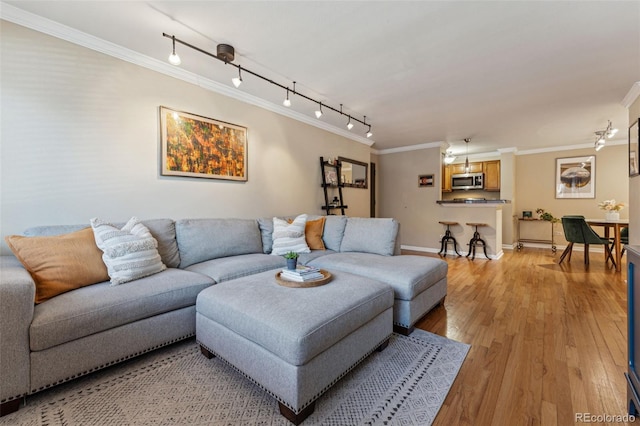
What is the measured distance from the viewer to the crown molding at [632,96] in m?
3.08

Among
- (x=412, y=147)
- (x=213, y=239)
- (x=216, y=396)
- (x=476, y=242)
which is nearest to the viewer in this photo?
(x=216, y=396)

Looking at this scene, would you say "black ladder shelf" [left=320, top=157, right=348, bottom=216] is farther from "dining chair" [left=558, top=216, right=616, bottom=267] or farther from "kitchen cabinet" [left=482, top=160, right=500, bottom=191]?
"kitchen cabinet" [left=482, top=160, right=500, bottom=191]

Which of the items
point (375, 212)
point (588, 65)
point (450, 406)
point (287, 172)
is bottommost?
point (450, 406)

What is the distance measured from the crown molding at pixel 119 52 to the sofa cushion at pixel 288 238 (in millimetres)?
1591

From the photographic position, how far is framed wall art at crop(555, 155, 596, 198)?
6086mm

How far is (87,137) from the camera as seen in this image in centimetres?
232

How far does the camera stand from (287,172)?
13.2ft

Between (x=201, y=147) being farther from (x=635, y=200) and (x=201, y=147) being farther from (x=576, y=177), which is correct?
(x=576, y=177)

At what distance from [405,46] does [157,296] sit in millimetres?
2730

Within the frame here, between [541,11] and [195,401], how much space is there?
328cm

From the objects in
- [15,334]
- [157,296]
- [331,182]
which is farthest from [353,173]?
[15,334]

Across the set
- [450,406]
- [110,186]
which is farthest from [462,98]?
[110,186]

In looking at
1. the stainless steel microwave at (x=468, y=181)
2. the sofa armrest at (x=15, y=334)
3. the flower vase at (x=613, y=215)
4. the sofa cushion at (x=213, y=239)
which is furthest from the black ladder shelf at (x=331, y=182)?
the flower vase at (x=613, y=215)

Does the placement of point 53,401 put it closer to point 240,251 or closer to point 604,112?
point 240,251
